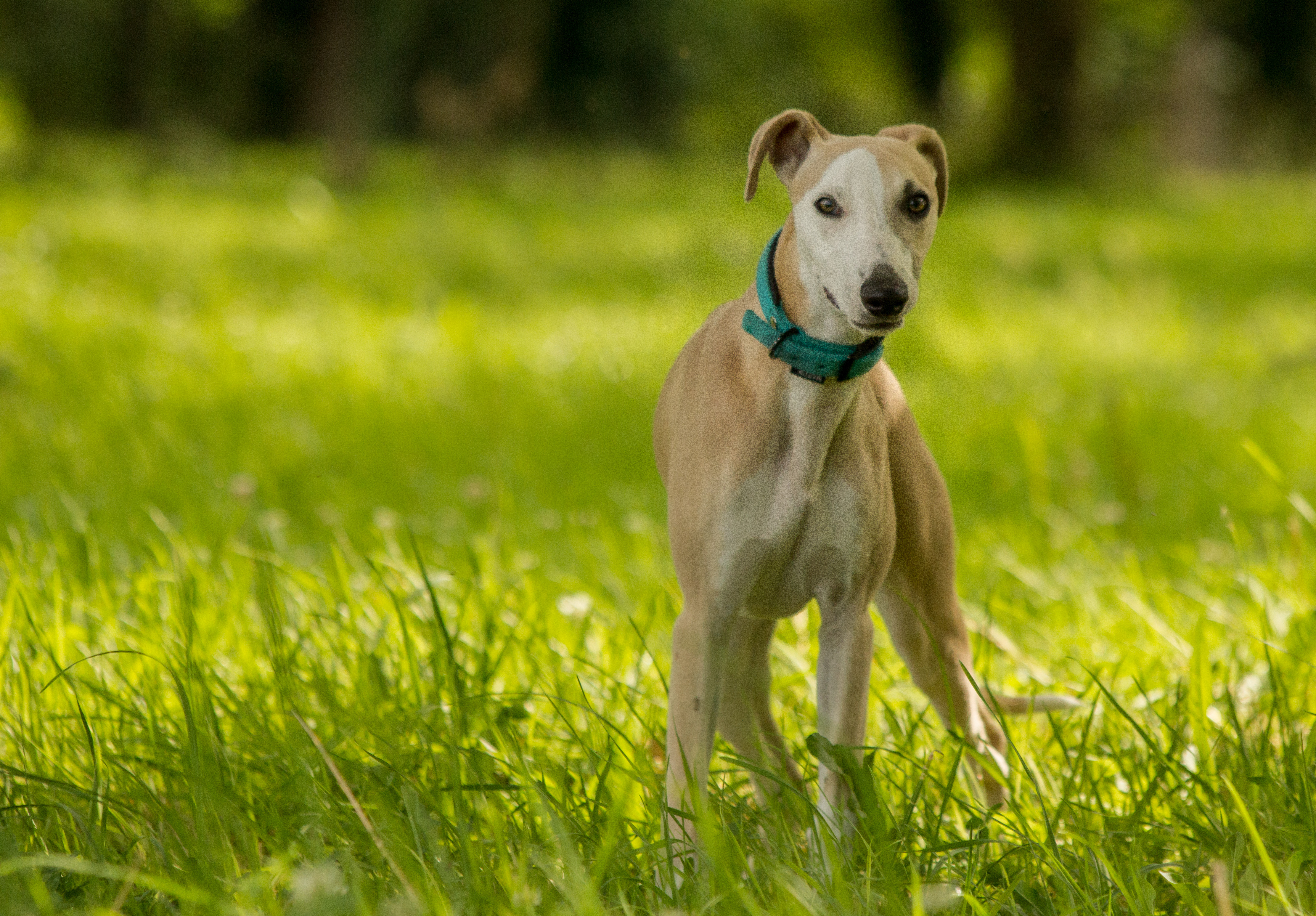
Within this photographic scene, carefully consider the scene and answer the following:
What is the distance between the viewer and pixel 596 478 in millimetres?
4926

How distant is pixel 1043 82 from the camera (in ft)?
46.9

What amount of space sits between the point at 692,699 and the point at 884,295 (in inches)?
31.2

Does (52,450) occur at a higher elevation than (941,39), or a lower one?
lower

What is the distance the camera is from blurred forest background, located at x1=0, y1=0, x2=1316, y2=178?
1422cm

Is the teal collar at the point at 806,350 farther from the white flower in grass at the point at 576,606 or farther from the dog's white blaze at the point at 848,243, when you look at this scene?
the white flower in grass at the point at 576,606

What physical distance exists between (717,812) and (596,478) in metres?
2.82

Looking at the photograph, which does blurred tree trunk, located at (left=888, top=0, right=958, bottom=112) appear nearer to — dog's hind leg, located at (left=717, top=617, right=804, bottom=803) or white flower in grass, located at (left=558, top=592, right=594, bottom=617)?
white flower in grass, located at (left=558, top=592, right=594, bottom=617)

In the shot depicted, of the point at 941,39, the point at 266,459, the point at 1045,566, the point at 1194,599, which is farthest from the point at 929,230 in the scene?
the point at 941,39

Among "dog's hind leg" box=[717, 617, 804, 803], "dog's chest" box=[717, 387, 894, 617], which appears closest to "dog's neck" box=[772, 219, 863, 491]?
"dog's chest" box=[717, 387, 894, 617]

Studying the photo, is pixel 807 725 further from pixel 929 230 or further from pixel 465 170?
pixel 465 170

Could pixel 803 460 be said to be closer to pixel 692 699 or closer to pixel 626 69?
pixel 692 699

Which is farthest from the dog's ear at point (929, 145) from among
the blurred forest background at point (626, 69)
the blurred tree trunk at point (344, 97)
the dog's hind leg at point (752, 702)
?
the blurred tree trunk at point (344, 97)

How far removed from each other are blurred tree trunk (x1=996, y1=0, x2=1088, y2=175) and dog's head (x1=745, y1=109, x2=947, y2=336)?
42.5 feet

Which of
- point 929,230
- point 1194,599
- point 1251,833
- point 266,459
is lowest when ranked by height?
point 266,459
